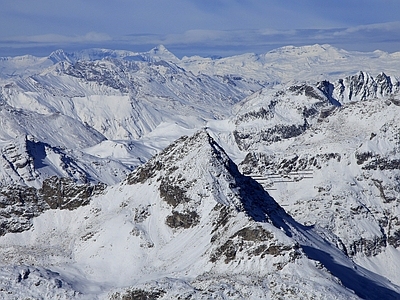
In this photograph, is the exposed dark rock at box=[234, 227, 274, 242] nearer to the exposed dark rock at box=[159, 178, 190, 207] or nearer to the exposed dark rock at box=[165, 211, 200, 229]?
the exposed dark rock at box=[165, 211, 200, 229]

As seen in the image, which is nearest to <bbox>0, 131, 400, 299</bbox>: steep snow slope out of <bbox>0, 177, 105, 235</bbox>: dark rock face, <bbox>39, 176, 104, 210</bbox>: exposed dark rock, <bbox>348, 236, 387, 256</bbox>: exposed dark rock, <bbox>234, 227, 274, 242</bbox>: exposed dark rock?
<bbox>234, 227, 274, 242</bbox>: exposed dark rock

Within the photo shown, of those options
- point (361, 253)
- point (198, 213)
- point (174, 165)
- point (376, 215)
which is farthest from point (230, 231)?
point (376, 215)

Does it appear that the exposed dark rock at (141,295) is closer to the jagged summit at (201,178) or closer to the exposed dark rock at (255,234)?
the exposed dark rock at (255,234)

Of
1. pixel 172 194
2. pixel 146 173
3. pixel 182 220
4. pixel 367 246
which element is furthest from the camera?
pixel 367 246

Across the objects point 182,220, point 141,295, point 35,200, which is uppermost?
point 35,200

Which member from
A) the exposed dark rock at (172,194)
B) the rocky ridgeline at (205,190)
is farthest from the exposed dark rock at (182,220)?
the exposed dark rock at (172,194)

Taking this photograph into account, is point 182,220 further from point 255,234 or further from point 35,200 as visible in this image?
point 35,200

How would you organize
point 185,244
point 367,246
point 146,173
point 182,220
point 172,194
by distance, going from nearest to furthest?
point 185,244, point 182,220, point 172,194, point 146,173, point 367,246

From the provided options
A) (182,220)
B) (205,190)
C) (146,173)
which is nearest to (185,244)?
(182,220)
